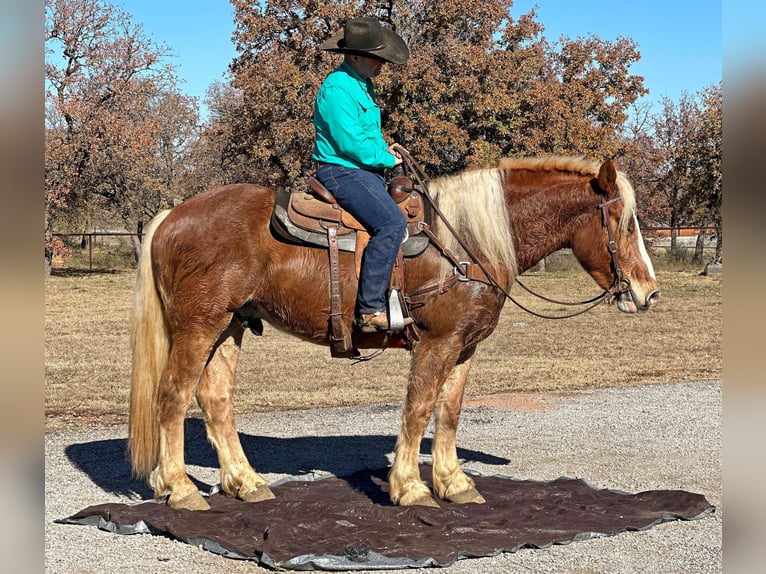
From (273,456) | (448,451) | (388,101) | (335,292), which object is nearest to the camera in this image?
(335,292)

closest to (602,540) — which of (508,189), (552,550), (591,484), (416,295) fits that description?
(552,550)

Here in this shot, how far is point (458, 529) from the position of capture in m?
5.27

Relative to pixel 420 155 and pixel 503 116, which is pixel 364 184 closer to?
pixel 420 155

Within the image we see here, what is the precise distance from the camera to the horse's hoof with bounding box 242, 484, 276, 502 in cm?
596

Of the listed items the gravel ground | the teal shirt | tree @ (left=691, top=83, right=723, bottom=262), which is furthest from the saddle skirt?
tree @ (left=691, top=83, right=723, bottom=262)

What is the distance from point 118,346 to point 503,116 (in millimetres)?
20429

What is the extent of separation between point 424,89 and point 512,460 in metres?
23.0

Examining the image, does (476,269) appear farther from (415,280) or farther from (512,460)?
(512,460)

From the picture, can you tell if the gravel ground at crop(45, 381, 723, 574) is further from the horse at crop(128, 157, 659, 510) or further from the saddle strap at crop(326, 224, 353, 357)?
the saddle strap at crop(326, 224, 353, 357)

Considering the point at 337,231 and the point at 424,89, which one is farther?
the point at 424,89

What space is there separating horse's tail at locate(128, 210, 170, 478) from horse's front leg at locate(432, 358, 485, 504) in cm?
201

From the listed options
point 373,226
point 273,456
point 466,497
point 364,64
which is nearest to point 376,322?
point 373,226

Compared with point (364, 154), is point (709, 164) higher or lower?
higher

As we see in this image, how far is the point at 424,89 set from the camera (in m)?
28.8
